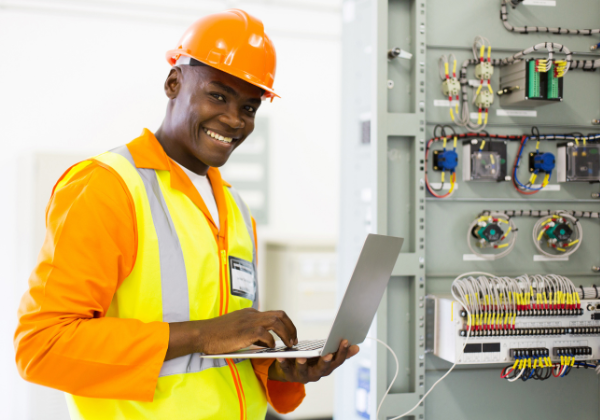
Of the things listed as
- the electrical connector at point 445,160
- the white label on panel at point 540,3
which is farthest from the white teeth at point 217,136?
the white label on panel at point 540,3

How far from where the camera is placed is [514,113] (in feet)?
6.06

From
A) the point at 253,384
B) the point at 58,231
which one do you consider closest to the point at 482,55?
the point at 253,384

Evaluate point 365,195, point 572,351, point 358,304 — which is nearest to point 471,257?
point 572,351

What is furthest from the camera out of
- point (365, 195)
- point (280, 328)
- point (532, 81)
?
point (365, 195)

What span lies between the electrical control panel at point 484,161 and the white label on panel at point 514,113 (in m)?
0.13

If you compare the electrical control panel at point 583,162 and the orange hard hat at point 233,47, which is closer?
the orange hard hat at point 233,47

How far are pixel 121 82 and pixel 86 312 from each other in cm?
321

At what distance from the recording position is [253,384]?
1.16m

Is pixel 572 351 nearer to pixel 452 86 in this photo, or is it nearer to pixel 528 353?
pixel 528 353

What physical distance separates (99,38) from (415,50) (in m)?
2.85

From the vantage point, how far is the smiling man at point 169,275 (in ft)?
2.79

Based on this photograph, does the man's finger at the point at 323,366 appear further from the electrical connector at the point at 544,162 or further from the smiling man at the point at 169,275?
the electrical connector at the point at 544,162

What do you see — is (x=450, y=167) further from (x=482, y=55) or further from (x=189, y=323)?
(x=189, y=323)

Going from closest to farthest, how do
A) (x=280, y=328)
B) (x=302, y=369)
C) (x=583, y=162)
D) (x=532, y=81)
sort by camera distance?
(x=280, y=328) < (x=302, y=369) < (x=532, y=81) < (x=583, y=162)
